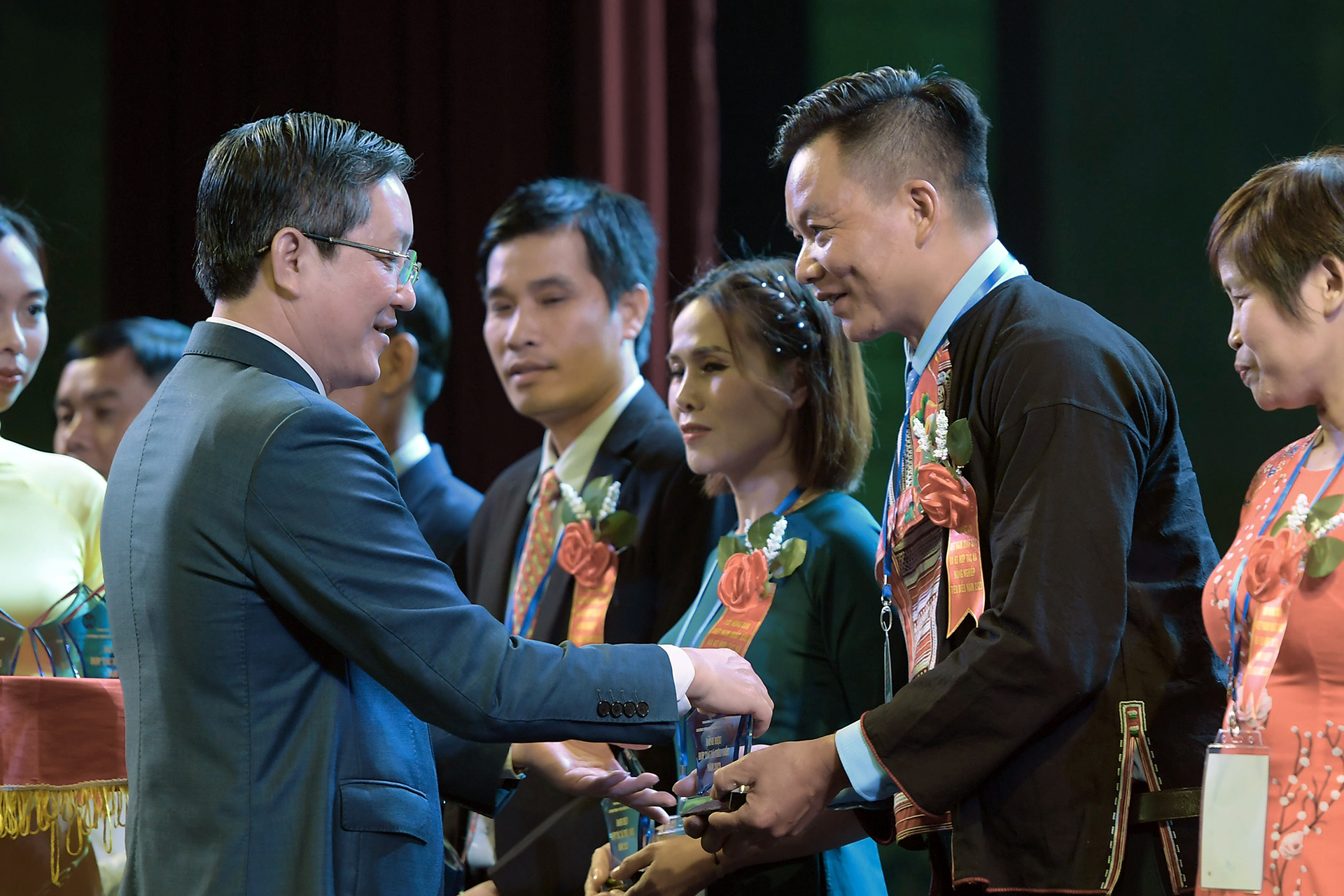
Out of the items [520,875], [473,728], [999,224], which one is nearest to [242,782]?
[473,728]

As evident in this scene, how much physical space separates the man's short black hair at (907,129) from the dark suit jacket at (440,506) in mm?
1450

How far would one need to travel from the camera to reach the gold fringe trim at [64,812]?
2.04m

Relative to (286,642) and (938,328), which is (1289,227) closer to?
(938,328)

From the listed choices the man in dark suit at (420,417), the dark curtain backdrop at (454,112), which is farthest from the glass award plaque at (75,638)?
the dark curtain backdrop at (454,112)

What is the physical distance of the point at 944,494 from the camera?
1.74 m

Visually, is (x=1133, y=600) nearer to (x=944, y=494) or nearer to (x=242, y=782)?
(x=944, y=494)

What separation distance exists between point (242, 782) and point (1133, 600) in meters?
1.06

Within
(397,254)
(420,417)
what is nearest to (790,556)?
(397,254)

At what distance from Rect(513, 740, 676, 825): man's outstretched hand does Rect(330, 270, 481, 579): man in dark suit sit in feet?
2.79

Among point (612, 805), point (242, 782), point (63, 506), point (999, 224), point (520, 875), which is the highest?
point (999, 224)

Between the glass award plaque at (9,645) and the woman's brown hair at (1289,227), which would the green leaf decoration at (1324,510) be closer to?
the woman's brown hair at (1289,227)

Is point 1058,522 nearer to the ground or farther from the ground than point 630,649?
farther from the ground

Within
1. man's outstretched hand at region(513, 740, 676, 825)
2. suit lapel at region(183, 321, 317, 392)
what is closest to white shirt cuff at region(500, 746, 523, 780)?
man's outstretched hand at region(513, 740, 676, 825)

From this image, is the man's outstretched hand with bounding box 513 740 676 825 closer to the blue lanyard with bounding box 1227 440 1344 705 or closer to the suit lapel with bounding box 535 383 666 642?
the suit lapel with bounding box 535 383 666 642
